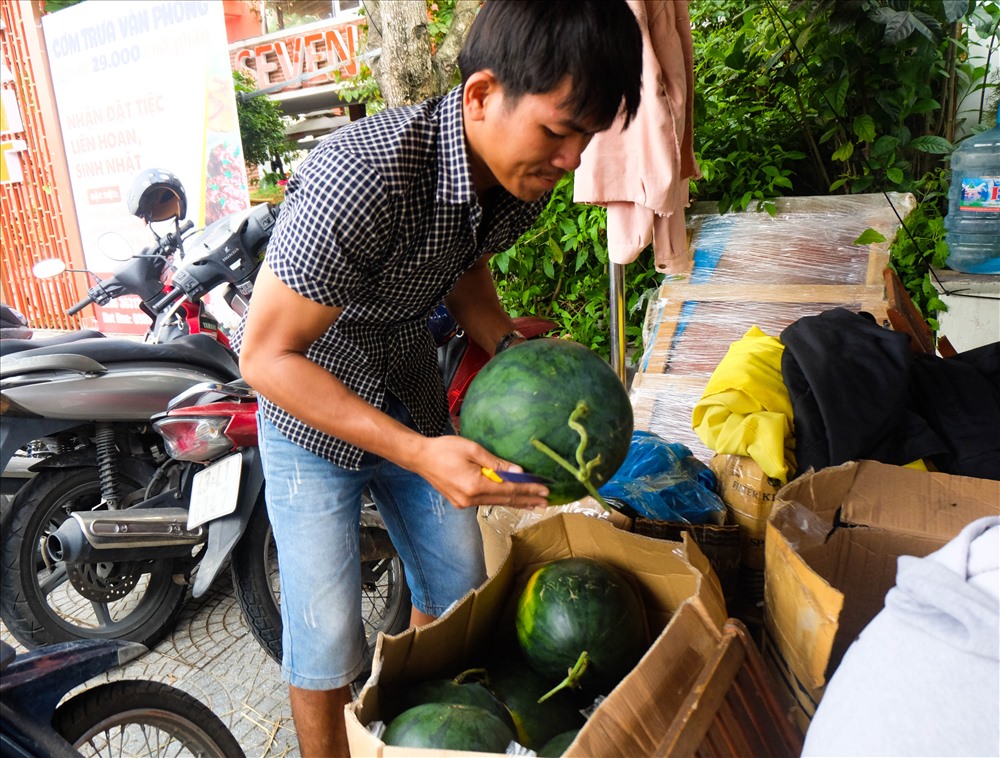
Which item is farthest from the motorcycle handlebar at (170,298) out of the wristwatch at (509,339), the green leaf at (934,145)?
the green leaf at (934,145)

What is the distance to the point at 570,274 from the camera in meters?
4.08

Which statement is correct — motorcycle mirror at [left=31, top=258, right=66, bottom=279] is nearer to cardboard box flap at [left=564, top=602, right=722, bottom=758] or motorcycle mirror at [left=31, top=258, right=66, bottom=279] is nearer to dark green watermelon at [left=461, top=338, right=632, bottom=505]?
dark green watermelon at [left=461, top=338, right=632, bottom=505]

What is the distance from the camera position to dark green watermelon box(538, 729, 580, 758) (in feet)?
3.81

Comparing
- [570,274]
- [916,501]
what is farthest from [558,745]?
[570,274]

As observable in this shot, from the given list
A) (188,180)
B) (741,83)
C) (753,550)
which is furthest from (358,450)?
(188,180)

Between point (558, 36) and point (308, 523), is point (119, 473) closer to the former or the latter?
point (308, 523)

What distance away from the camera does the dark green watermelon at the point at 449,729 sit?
1.06 meters

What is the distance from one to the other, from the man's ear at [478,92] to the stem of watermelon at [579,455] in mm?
536

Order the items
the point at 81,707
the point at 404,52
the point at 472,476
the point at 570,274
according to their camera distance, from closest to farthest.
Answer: the point at 472,476
the point at 81,707
the point at 404,52
the point at 570,274

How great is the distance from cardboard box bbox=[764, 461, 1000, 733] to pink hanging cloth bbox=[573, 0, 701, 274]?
1091 millimetres

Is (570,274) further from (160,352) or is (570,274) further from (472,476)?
(472,476)

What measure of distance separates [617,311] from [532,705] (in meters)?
1.78

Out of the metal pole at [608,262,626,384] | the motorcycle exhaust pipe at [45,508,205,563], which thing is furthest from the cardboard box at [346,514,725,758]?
the motorcycle exhaust pipe at [45,508,205,563]

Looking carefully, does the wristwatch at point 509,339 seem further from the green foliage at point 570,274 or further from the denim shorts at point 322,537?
the green foliage at point 570,274
